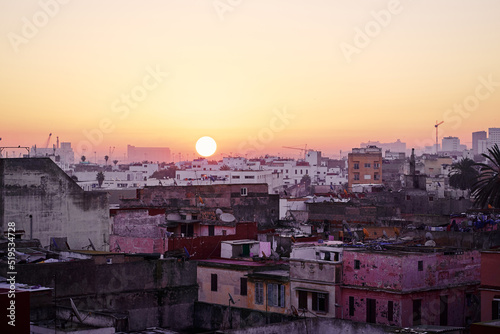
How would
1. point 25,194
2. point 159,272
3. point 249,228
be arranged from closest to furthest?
point 159,272, point 25,194, point 249,228

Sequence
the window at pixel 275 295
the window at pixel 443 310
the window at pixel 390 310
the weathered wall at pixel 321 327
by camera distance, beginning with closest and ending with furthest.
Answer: the weathered wall at pixel 321 327 < the window at pixel 390 310 < the window at pixel 443 310 < the window at pixel 275 295

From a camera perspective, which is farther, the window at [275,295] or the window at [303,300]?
the window at [275,295]

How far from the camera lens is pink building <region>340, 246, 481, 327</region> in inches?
1208

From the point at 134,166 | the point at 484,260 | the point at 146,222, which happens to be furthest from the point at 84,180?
the point at 484,260

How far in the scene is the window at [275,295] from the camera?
33906 millimetres

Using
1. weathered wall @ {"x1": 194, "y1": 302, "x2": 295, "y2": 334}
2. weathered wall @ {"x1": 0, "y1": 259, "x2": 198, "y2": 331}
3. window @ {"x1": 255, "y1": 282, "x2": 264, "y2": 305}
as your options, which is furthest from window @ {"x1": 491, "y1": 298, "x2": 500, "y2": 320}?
weathered wall @ {"x1": 0, "y1": 259, "x2": 198, "y2": 331}

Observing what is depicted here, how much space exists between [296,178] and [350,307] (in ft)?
477

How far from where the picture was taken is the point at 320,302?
1271 inches

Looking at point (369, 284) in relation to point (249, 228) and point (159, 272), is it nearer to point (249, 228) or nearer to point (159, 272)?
point (159, 272)

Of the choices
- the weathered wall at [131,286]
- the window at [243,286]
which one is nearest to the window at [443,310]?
the window at [243,286]

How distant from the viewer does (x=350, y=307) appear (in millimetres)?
31922

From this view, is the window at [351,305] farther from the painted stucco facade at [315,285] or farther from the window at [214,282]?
the window at [214,282]

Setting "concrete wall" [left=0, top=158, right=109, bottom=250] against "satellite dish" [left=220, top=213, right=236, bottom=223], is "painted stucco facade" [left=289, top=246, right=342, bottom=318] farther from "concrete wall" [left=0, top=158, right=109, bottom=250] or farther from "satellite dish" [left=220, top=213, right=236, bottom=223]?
"concrete wall" [left=0, top=158, right=109, bottom=250]

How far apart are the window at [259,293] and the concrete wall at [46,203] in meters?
12.2
